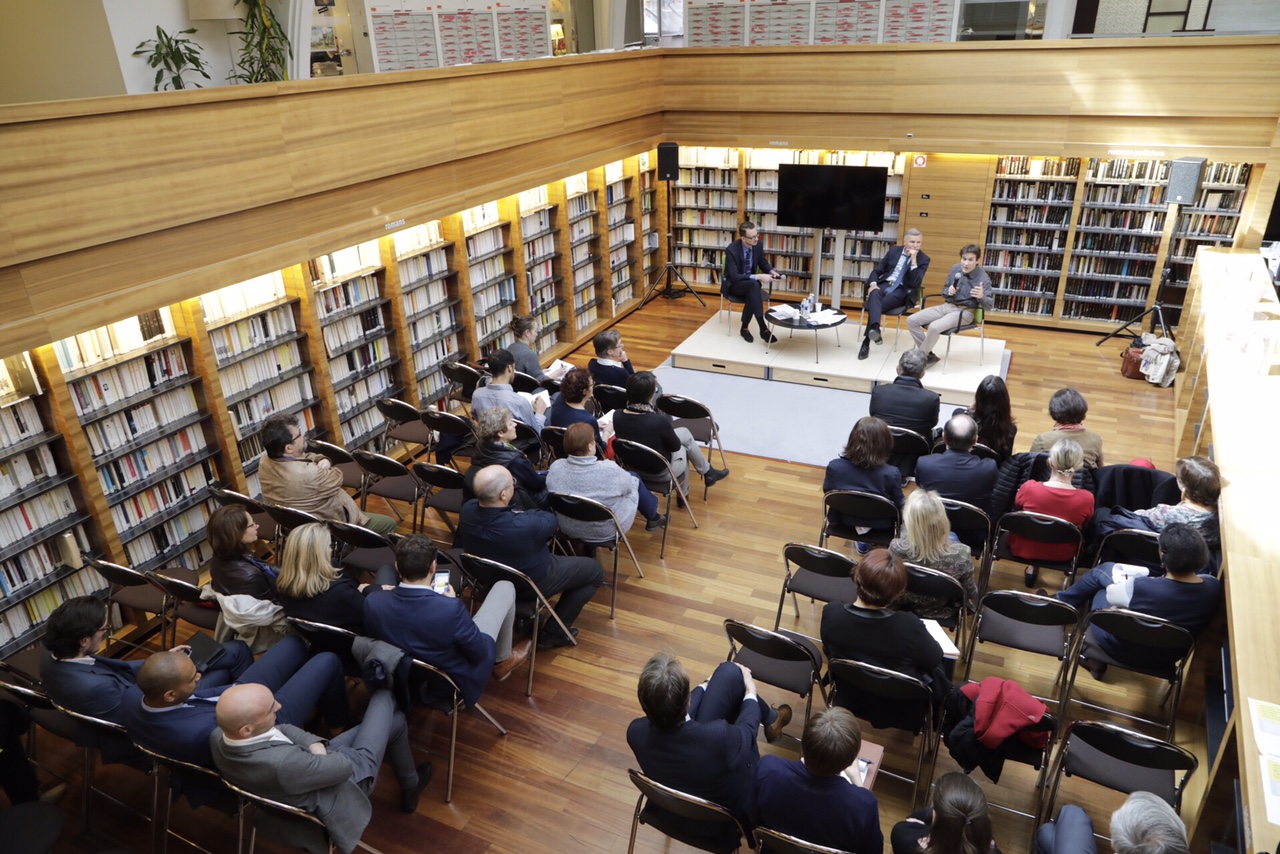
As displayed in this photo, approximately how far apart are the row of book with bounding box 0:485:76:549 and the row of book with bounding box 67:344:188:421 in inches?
20.0

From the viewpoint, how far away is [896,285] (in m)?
9.38

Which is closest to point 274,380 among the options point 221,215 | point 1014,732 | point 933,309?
point 221,215

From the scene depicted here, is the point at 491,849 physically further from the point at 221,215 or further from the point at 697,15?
the point at 697,15

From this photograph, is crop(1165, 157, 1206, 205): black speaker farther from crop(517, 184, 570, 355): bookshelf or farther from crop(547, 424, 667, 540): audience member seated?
crop(547, 424, 667, 540): audience member seated

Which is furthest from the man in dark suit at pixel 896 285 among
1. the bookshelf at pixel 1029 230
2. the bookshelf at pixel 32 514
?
the bookshelf at pixel 32 514

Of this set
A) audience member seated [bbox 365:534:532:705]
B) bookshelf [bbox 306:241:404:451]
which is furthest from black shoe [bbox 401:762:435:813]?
bookshelf [bbox 306:241:404:451]

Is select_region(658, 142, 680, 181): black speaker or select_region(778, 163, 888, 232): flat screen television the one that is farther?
select_region(658, 142, 680, 181): black speaker

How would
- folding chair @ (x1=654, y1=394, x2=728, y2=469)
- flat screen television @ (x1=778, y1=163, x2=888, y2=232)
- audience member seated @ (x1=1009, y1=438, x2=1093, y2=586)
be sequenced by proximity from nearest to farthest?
audience member seated @ (x1=1009, y1=438, x2=1093, y2=586), folding chair @ (x1=654, y1=394, x2=728, y2=469), flat screen television @ (x1=778, y1=163, x2=888, y2=232)

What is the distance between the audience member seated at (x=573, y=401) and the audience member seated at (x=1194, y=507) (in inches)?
140

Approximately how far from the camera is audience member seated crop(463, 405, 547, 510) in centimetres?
520

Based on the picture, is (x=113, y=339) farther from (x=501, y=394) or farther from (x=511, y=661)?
(x=511, y=661)

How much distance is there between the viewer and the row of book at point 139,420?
17.0 ft

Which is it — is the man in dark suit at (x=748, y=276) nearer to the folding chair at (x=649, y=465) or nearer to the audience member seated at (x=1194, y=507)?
the folding chair at (x=649, y=465)

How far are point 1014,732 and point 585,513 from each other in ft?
8.95
